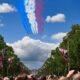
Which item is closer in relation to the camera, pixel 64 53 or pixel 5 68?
pixel 64 53

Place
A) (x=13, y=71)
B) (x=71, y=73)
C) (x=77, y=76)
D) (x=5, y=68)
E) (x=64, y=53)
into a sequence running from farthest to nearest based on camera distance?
(x=13, y=71) < (x=5, y=68) < (x=64, y=53) < (x=71, y=73) < (x=77, y=76)

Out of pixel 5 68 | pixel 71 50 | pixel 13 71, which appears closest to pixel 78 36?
pixel 71 50

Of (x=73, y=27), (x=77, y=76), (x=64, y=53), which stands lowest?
(x=77, y=76)

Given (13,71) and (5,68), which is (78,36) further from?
(13,71)

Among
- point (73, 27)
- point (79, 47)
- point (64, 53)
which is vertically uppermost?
point (73, 27)

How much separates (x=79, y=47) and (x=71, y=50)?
396 cm

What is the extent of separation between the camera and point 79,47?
377ft

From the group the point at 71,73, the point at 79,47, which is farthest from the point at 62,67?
the point at 71,73

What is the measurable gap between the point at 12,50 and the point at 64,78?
174m

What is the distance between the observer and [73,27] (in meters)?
158

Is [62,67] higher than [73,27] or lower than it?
lower

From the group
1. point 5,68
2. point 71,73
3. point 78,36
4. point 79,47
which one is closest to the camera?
point 71,73

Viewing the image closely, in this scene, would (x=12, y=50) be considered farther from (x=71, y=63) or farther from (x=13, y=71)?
(x=71, y=63)

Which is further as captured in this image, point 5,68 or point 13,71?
point 13,71
